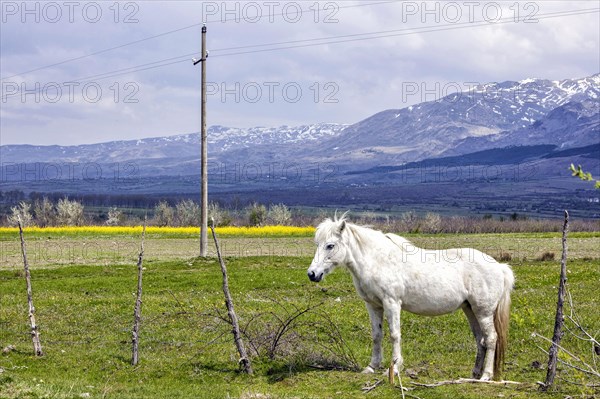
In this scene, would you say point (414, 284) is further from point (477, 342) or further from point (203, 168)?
point (203, 168)

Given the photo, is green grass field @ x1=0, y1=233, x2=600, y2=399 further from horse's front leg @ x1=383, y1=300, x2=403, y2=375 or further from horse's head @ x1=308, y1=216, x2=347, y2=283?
horse's head @ x1=308, y1=216, x2=347, y2=283

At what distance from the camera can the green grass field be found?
13.1m

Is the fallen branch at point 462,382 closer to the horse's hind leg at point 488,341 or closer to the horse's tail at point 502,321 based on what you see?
the horse's hind leg at point 488,341

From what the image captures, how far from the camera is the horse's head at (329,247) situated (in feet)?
45.3

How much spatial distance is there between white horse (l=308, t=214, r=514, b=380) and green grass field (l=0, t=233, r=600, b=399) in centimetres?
73

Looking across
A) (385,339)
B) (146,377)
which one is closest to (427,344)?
(385,339)

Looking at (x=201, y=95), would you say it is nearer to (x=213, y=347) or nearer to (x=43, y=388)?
(x=213, y=347)

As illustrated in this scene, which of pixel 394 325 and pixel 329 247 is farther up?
pixel 329 247

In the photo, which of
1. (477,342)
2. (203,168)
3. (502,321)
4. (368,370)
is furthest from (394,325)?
(203,168)

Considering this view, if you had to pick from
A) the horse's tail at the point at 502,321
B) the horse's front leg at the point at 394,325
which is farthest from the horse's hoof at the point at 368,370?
the horse's tail at the point at 502,321

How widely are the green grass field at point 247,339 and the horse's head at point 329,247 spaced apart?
33.5 inches

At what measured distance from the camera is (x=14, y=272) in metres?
33.4

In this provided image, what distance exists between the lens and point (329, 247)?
14.0 m

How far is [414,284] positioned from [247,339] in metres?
4.59
